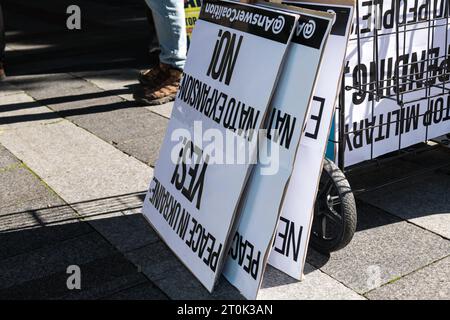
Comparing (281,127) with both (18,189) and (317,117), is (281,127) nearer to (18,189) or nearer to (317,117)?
(317,117)

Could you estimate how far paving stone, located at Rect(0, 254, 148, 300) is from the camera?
320 cm

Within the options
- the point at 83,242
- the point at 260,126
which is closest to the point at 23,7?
the point at 83,242

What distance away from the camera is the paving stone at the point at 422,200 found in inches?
148

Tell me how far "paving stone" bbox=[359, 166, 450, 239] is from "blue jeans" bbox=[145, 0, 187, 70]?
8.86 feet

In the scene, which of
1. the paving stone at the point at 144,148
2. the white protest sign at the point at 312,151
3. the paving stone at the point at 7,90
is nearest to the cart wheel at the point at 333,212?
the white protest sign at the point at 312,151

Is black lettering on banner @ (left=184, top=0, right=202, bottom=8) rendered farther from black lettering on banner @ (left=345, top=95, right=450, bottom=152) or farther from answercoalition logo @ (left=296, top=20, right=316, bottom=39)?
answercoalition logo @ (left=296, top=20, right=316, bottom=39)

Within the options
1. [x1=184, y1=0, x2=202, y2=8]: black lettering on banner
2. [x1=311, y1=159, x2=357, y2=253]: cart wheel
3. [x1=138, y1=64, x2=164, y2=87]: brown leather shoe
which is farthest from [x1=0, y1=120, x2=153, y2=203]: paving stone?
[x1=184, y1=0, x2=202, y2=8]: black lettering on banner

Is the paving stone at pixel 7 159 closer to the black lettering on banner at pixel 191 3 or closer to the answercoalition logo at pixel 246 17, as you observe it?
the answercoalition logo at pixel 246 17

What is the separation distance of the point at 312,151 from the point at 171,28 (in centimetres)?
331

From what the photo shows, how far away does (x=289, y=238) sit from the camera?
126 inches

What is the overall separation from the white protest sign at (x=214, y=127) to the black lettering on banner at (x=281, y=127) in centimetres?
7

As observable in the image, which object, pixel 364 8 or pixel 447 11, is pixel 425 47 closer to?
pixel 447 11

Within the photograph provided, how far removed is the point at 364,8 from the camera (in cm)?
347

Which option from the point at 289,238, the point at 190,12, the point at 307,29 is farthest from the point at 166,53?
the point at 307,29
